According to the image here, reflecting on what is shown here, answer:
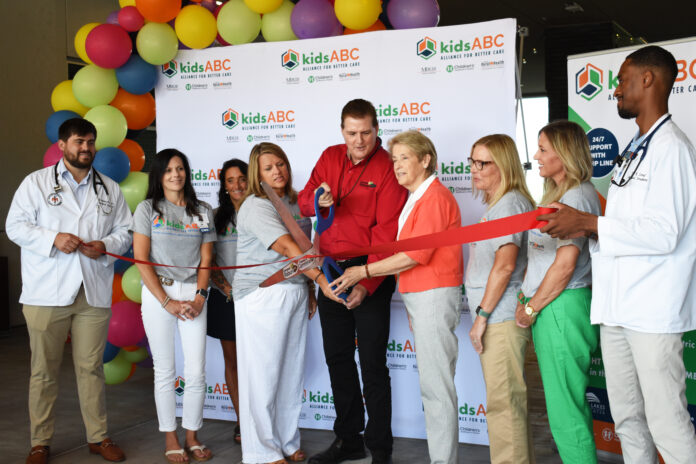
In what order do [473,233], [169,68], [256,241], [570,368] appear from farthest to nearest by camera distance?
1. [169,68]
2. [256,241]
3. [570,368]
4. [473,233]

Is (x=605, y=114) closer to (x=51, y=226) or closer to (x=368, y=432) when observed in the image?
(x=368, y=432)

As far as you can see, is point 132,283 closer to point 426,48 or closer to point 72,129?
point 72,129

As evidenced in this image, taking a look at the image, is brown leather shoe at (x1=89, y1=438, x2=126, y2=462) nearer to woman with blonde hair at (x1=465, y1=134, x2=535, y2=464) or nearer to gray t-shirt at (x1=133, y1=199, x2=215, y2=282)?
gray t-shirt at (x1=133, y1=199, x2=215, y2=282)

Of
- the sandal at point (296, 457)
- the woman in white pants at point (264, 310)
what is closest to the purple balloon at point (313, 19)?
the woman in white pants at point (264, 310)

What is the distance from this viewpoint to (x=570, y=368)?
2.46 metres

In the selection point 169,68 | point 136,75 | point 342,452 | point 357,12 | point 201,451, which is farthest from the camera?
point 169,68

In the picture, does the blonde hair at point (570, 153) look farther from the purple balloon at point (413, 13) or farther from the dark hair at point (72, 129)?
the dark hair at point (72, 129)

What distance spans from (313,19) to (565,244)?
212cm

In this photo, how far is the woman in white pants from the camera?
10.4 feet

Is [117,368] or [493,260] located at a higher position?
[493,260]

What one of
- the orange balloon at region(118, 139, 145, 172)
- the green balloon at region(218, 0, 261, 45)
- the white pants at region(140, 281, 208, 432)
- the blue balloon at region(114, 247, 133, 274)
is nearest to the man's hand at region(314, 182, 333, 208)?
the white pants at region(140, 281, 208, 432)

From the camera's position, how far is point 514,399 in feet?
8.78

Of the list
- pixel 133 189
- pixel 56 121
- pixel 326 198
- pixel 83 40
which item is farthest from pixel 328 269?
pixel 83 40

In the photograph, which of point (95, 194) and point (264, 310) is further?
point (95, 194)
